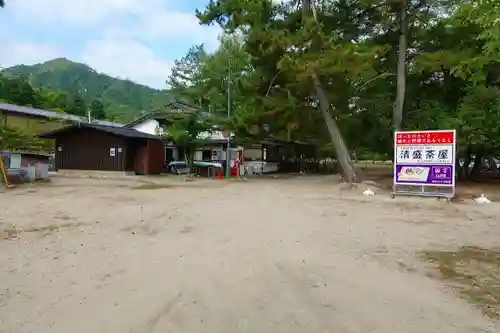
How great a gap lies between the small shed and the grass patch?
21.0 m

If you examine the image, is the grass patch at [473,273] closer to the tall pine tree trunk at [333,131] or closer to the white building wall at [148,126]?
the tall pine tree trunk at [333,131]

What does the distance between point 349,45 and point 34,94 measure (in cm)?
4646

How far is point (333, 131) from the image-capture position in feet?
65.1

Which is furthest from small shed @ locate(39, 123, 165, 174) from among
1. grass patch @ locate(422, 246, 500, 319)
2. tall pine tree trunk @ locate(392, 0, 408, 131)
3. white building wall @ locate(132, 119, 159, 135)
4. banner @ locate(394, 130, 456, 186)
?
grass patch @ locate(422, 246, 500, 319)

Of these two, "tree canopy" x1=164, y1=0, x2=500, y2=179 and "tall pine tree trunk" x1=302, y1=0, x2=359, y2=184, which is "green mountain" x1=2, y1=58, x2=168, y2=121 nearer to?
"tree canopy" x1=164, y1=0, x2=500, y2=179

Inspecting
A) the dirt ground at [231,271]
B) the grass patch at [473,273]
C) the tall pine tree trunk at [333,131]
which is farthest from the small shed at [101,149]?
the grass patch at [473,273]

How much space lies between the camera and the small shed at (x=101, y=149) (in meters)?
24.9

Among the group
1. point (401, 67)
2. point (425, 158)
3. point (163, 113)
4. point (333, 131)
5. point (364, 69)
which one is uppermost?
point (401, 67)

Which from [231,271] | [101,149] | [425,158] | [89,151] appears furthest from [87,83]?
[231,271]

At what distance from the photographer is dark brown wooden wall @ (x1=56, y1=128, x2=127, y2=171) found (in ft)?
81.7

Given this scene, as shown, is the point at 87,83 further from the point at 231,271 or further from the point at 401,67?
the point at 231,271

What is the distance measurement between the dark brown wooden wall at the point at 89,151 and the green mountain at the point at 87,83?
2192 inches

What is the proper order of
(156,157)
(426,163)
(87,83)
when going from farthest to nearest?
(87,83) → (156,157) → (426,163)

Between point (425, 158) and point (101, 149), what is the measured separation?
18.7 m
